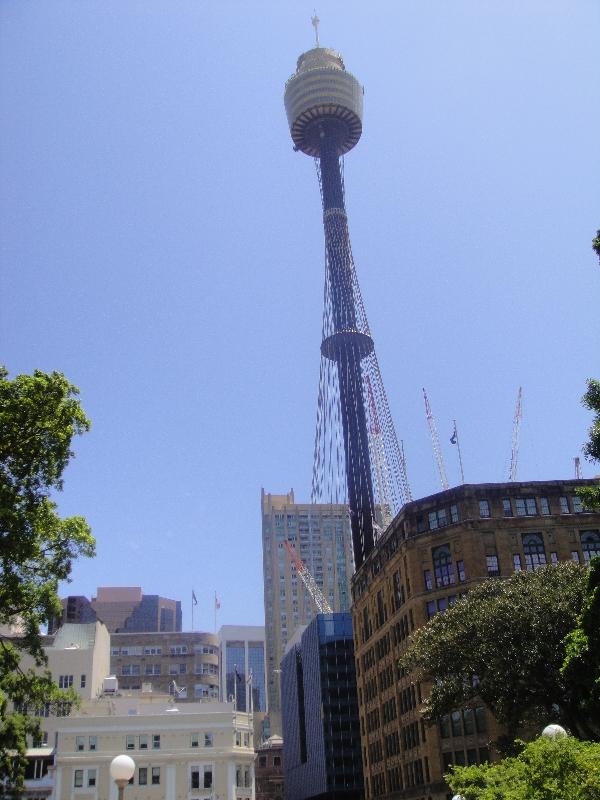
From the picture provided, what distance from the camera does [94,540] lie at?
3959cm

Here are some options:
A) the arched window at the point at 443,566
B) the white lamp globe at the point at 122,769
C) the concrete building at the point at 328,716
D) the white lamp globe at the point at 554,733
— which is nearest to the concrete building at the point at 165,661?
the concrete building at the point at 328,716

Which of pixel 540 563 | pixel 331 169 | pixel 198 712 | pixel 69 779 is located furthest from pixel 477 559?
pixel 331 169

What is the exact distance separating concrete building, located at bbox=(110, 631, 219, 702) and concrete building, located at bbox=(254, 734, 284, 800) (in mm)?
44033

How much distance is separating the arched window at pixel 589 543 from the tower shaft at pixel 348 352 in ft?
298

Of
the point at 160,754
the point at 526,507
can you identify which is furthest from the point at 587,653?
the point at 160,754

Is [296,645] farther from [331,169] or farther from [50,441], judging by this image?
[50,441]

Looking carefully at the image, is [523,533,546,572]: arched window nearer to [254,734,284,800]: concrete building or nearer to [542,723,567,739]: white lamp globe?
[542,723,567,739]: white lamp globe

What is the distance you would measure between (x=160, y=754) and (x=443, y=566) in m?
34.2

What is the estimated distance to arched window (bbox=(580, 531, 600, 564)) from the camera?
8644cm

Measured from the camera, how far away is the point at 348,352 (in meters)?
188

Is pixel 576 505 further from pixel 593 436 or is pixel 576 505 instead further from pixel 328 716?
pixel 328 716

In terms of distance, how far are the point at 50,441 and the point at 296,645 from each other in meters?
145

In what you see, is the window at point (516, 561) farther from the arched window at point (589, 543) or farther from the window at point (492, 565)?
the arched window at point (589, 543)

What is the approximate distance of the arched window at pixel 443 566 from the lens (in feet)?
288
